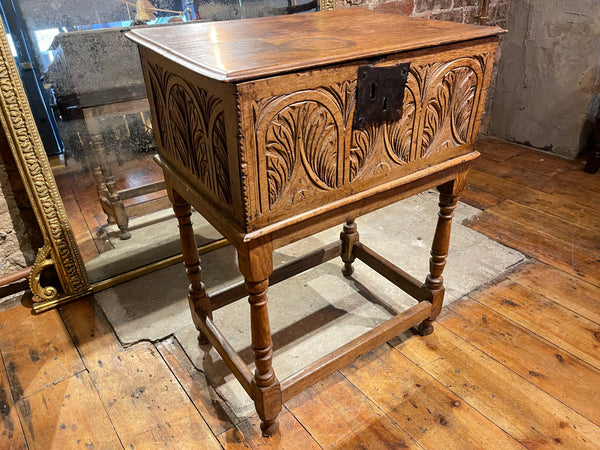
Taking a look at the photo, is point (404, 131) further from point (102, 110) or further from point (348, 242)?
point (102, 110)

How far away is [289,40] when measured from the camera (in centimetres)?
126

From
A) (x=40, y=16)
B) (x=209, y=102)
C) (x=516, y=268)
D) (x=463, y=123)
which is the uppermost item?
(x=40, y=16)

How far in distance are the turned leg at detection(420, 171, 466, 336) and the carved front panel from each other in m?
0.17

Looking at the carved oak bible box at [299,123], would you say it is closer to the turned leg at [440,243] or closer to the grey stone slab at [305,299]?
the turned leg at [440,243]

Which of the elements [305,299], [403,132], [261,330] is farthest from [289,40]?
[305,299]

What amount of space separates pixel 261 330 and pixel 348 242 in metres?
0.88

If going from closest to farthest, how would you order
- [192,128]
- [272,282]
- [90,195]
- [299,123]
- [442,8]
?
[299,123], [192,128], [272,282], [90,195], [442,8]

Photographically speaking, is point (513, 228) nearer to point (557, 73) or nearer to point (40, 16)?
point (557, 73)

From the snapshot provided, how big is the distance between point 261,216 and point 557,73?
307cm

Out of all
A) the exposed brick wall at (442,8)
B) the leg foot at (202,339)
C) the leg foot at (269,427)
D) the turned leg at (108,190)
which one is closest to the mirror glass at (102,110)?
the turned leg at (108,190)

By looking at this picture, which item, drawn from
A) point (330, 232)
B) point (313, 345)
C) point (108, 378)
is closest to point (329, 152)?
point (313, 345)

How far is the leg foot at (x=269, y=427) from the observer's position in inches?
58.0

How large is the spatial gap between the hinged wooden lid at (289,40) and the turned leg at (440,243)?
0.50 meters

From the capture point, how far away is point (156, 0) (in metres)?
1.90
